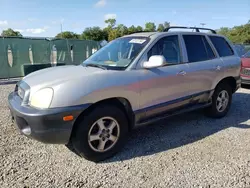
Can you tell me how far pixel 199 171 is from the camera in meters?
2.80

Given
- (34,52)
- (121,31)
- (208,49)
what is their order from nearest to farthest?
(208,49) < (34,52) < (121,31)

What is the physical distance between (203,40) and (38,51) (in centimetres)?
871

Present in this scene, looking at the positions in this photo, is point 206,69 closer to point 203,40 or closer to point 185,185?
point 203,40

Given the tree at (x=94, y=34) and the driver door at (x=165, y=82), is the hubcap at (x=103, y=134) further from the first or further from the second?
the tree at (x=94, y=34)

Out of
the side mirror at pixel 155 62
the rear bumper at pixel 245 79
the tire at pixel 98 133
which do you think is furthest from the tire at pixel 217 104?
the rear bumper at pixel 245 79

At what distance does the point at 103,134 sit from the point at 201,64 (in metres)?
2.33

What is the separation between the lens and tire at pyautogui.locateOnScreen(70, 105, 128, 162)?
2760 millimetres

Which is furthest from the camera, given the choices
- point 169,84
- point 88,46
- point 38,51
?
point 88,46

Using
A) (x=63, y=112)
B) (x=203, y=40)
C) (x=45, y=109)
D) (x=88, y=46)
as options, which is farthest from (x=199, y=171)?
(x=88, y=46)

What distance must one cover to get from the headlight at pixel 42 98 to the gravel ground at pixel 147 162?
2.84 ft

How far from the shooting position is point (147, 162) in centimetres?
300

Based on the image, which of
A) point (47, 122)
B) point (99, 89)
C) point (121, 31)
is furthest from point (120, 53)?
point (121, 31)

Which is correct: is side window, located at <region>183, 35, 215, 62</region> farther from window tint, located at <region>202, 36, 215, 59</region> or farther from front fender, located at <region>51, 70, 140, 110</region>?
front fender, located at <region>51, 70, 140, 110</region>

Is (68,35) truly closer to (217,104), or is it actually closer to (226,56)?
(226,56)
